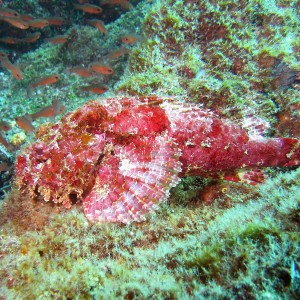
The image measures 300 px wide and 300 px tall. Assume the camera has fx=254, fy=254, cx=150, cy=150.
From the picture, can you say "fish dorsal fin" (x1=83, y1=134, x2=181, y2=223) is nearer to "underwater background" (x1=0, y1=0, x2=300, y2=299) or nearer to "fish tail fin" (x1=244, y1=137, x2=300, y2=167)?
"underwater background" (x1=0, y1=0, x2=300, y2=299)

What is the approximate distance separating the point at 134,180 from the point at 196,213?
896 millimetres

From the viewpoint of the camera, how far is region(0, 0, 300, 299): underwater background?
2012 millimetres

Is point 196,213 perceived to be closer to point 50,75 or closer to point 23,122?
point 23,122

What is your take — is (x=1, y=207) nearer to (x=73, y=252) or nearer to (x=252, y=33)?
(x=73, y=252)

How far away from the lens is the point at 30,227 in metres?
3.12

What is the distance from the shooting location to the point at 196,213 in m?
3.24

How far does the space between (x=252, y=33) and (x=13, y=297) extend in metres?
5.61

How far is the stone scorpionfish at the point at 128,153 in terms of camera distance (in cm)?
325

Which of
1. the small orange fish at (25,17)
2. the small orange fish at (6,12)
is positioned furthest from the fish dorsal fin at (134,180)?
the small orange fish at (6,12)

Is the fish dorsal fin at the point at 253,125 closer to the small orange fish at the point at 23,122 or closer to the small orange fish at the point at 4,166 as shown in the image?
the small orange fish at the point at 4,166

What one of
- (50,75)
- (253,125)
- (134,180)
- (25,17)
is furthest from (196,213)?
(25,17)

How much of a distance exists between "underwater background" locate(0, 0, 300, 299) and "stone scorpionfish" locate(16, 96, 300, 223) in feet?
0.79

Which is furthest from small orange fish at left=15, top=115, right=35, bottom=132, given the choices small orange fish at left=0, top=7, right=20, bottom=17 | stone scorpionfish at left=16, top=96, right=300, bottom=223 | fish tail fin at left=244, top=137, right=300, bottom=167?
small orange fish at left=0, top=7, right=20, bottom=17

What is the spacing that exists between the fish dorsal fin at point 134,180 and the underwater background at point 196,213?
0.17 meters
